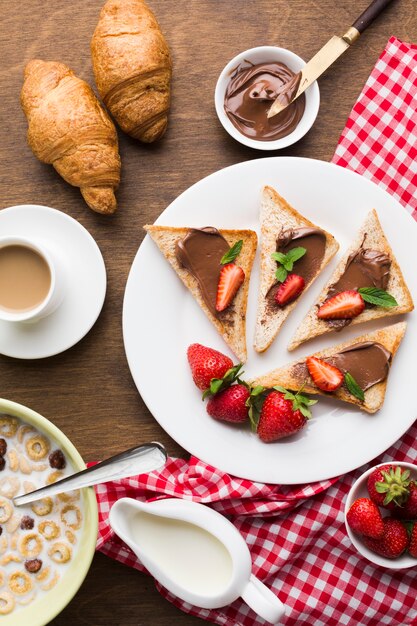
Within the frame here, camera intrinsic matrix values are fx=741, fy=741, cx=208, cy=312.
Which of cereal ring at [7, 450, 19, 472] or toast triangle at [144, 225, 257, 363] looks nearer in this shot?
cereal ring at [7, 450, 19, 472]

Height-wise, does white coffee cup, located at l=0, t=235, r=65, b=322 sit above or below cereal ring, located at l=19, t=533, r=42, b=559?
above

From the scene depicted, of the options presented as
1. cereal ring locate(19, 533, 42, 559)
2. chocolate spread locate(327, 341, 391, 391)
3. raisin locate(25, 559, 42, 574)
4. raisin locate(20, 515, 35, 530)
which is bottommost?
raisin locate(25, 559, 42, 574)

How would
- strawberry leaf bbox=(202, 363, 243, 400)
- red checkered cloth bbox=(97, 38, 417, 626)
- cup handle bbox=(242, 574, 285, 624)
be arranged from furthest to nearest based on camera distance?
red checkered cloth bbox=(97, 38, 417, 626) < strawberry leaf bbox=(202, 363, 243, 400) < cup handle bbox=(242, 574, 285, 624)

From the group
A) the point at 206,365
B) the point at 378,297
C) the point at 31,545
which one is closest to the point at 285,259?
the point at 378,297

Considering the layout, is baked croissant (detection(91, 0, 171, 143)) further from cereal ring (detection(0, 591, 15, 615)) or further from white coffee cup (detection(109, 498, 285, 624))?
cereal ring (detection(0, 591, 15, 615))

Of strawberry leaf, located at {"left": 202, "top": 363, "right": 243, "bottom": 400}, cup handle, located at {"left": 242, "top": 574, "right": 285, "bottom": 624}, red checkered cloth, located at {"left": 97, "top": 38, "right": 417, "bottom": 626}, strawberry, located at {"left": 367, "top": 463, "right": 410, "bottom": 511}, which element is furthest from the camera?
red checkered cloth, located at {"left": 97, "top": 38, "right": 417, "bottom": 626}

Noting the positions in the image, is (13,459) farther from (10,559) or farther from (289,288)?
(289,288)

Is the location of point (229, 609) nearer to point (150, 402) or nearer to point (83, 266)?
point (150, 402)

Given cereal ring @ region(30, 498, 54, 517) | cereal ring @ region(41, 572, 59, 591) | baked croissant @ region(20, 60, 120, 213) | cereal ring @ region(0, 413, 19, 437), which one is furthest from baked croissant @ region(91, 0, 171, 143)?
cereal ring @ region(41, 572, 59, 591)
